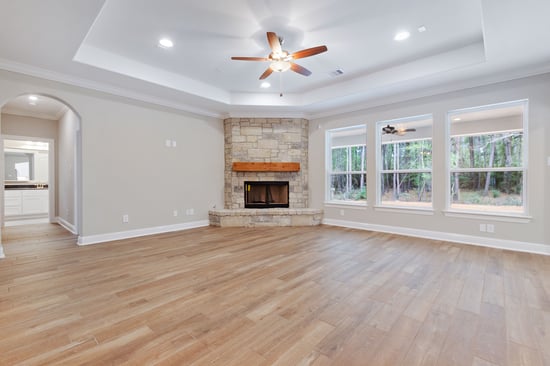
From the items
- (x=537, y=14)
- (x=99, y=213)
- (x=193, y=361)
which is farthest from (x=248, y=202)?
(x=537, y=14)

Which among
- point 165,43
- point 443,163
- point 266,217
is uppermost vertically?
point 165,43

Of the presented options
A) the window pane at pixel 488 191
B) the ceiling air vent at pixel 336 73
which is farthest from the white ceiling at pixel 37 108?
the window pane at pixel 488 191

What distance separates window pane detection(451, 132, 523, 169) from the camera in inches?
159

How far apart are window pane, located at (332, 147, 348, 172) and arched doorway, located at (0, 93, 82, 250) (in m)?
5.02

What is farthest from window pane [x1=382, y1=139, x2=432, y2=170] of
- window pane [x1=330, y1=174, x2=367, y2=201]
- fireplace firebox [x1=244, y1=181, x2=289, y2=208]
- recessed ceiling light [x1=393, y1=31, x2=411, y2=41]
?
fireplace firebox [x1=244, y1=181, x2=289, y2=208]

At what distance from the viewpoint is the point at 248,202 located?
634 cm

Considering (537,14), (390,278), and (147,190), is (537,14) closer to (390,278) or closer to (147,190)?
(390,278)

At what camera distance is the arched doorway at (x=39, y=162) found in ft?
17.8

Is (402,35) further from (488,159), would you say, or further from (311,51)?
(488,159)

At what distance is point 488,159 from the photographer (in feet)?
14.0

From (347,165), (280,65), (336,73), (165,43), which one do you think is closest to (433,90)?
(336,73)

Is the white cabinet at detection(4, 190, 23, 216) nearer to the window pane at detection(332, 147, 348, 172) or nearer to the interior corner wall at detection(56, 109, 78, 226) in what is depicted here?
the interior corner wall at detection(56, 109, 78, 226)

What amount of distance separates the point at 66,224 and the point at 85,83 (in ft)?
11.3

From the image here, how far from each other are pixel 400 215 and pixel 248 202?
10.9 feet
